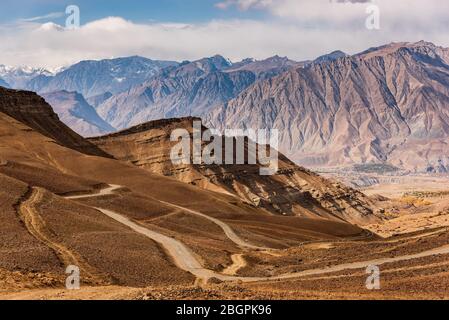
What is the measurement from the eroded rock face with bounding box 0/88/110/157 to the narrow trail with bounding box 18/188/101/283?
72538 mm

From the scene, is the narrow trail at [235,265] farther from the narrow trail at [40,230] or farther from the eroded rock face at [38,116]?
the eroded rock face at [38,116]

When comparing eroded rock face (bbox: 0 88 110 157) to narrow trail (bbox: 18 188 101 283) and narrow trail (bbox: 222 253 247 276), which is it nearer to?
narrow trail (bbox: 18 188 101 283)

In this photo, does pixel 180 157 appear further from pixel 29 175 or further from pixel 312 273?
pixel 312 273

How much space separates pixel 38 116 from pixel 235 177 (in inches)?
2176

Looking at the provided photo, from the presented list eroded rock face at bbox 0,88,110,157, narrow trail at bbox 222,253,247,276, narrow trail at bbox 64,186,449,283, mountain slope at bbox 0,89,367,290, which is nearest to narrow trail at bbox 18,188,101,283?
mountain slope at bbox 0,89,367,290

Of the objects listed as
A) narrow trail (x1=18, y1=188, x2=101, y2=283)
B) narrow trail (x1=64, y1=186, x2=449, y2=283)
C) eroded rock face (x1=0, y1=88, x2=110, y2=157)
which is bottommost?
narrow trail (x1=64, y1=186, x2=449, y2=283)

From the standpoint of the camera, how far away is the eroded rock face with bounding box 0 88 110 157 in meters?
138

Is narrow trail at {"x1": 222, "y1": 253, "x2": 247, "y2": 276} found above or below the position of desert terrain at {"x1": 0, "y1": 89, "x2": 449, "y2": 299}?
below

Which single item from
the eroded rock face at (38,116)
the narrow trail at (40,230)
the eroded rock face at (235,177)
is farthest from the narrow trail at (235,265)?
the eroded rock face at (235,177)

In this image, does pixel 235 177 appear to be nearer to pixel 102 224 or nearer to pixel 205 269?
pixel 102 224

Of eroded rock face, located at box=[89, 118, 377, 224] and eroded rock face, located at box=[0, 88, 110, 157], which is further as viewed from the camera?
eroded rock face, located at box=[89, 118, 377, 224]

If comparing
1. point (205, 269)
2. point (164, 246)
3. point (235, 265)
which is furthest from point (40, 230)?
point (235, 265)

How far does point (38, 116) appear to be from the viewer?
470ft

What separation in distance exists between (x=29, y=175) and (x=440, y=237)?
51977 millimetres
